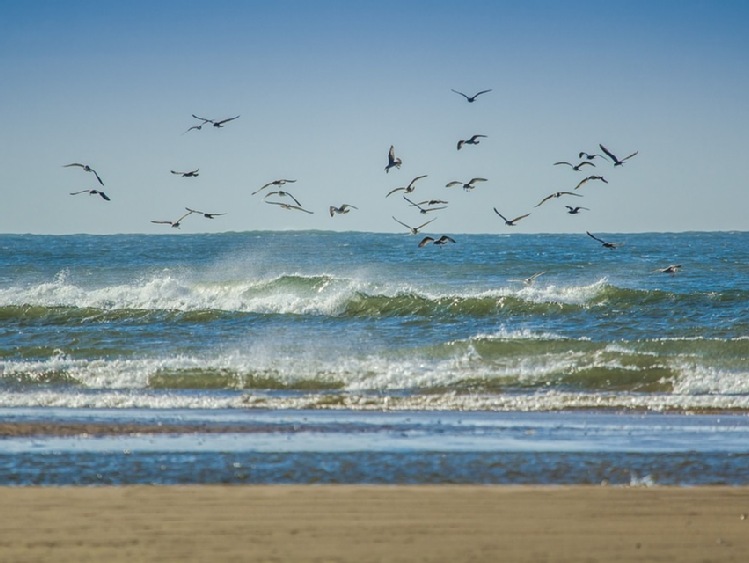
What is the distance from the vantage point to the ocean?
10.8 metres

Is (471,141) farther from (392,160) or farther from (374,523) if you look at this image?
(374,523)

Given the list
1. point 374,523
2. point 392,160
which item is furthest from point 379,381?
point 374,523

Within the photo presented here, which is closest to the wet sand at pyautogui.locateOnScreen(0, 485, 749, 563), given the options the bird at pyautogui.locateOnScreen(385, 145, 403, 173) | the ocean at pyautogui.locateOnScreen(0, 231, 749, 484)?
the ocean at pyautogui.locateOnScreen(0, 231, 749, 484)

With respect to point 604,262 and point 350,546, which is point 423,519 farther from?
point 604,262

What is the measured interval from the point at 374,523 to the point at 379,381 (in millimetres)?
9908

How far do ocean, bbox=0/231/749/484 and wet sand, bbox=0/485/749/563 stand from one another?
32.3 inches

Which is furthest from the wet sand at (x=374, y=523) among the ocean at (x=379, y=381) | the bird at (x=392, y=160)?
the bird at (x=392, y=160)

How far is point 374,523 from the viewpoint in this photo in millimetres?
8156

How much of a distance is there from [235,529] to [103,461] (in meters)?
3.28

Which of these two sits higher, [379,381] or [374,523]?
[374,523]

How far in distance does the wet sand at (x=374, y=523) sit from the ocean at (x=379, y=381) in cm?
82

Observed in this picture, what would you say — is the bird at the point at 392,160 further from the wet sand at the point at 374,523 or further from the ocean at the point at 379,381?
the wet sand at the point at 374,523

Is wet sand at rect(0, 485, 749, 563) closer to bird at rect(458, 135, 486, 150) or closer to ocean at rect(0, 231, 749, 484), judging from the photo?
ocean at rect(0, 231, 749, 484)

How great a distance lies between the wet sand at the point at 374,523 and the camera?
7.41 metres
